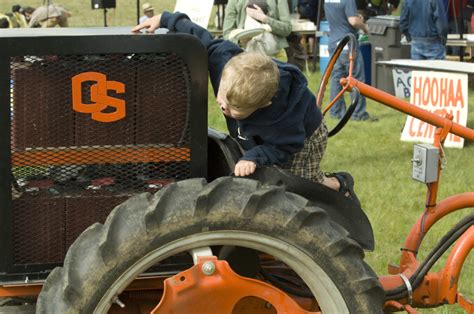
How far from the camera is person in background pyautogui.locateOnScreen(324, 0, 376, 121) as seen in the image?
35.5ft

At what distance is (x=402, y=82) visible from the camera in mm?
12594

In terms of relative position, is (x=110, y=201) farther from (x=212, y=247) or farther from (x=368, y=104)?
(x=368, y=104)

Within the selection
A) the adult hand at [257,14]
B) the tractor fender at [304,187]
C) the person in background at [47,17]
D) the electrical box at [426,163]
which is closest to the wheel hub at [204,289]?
the tractor fender at [304,187]

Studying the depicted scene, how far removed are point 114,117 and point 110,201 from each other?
278mm

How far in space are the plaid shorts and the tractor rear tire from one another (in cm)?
75

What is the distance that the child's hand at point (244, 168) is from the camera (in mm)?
2947

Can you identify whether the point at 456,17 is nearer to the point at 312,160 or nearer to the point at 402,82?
the point at 402,82

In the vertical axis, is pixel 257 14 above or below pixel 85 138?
below

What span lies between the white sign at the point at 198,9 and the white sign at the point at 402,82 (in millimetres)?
2719

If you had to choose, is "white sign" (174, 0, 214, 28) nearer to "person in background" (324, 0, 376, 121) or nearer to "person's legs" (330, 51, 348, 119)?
"person in background" (324, 0, 376, 121)

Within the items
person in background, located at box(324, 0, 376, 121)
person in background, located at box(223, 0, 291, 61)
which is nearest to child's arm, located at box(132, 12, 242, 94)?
person in background, located at box(223, 0, 291, 61)

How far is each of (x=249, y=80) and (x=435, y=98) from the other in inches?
279

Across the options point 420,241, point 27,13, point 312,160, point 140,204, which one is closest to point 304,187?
point 312,160

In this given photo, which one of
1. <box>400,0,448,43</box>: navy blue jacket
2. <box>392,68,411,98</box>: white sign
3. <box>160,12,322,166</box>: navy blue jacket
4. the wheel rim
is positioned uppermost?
<box>160,12,322,166</box>: navy blue jacket
